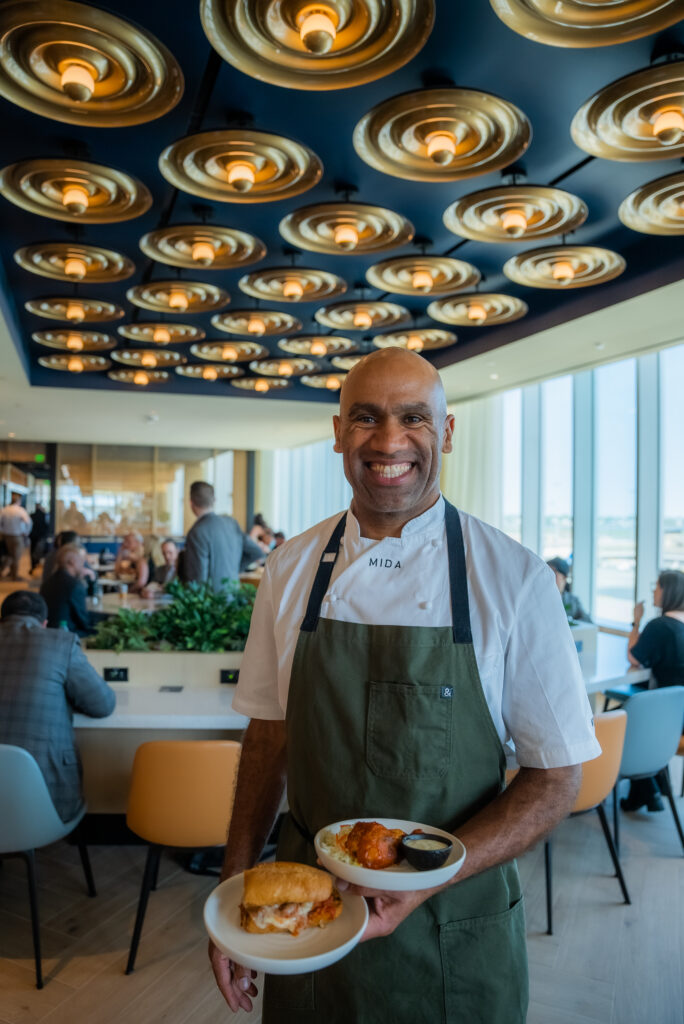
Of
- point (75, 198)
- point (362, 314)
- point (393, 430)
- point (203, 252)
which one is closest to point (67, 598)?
point (203, 252)

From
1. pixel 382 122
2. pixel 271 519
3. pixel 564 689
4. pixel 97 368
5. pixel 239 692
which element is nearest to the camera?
pixel 564 689

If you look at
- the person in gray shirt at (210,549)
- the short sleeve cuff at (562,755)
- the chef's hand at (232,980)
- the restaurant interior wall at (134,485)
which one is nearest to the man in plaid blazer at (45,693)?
the chef's hand at (232,980)

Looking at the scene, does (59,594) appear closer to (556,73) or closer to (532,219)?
(532,219)

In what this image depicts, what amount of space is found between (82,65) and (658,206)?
313 centimetres

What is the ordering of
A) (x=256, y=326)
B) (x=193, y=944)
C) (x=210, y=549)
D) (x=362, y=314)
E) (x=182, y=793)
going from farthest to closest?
1. (x=256, y=326)
2. (x=362, y=314)
3. (x=210, y=549)
4. (x=193, y=944)
5. (x=182, y=793)

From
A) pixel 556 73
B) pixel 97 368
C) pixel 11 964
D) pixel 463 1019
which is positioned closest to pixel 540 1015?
pixel 463 1019

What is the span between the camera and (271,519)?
1903 centimetres

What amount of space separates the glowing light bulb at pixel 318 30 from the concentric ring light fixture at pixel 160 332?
4.71 meters

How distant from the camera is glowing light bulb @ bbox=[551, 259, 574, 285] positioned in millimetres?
5160

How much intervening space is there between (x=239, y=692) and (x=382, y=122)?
2.95 m

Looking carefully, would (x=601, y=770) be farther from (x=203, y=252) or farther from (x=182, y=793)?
(x=203, y=252)

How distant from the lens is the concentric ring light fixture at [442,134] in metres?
3.26

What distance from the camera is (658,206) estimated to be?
4.20 meters

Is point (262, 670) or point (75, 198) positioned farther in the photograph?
point (75, 198)
